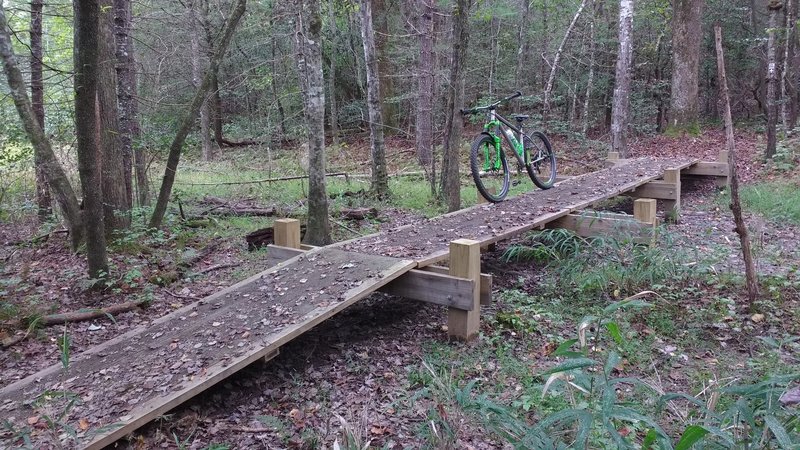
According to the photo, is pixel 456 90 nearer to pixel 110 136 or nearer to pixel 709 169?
pixel 110 136

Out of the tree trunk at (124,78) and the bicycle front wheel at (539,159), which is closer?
the tree trunk at (124,78)

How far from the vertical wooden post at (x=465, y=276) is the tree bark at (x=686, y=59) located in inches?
495

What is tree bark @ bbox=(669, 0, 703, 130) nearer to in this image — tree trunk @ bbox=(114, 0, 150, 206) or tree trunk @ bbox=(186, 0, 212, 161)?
tree trunk @ bbox=(186, 0, 212, 161)

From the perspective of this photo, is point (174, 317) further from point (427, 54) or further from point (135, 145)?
point (427, 54)

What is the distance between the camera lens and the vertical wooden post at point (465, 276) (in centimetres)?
454

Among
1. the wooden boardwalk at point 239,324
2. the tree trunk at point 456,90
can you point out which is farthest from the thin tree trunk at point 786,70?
the wooden boardwalk at point 239,324

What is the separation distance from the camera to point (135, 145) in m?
8.02

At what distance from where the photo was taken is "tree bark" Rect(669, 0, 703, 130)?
14477 mm

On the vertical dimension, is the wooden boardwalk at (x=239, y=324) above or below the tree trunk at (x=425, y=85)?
below

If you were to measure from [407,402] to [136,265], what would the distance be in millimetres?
3963

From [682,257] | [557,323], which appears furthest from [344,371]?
[682,257]

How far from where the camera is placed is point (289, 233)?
5.62m

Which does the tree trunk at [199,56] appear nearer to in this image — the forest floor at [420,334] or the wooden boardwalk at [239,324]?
the forest floor at [420,334]

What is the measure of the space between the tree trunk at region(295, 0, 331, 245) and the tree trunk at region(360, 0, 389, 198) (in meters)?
3.33
